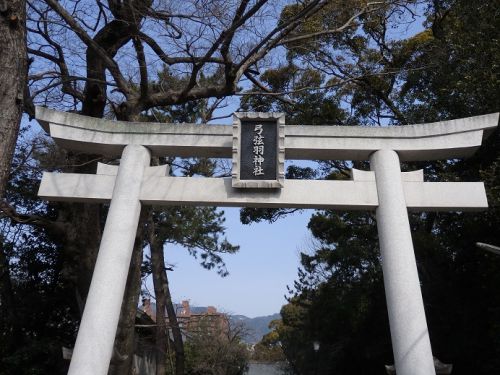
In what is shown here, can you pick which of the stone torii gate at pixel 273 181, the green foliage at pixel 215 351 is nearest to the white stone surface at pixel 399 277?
the stone torii gate at pixel 273 181

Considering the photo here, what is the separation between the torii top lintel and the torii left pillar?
0.31 meters

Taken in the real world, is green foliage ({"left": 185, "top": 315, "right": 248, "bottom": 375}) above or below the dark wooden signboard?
below

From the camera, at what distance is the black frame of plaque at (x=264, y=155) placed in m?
6.32

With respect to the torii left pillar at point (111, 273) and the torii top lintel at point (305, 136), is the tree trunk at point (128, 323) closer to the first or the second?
the torii left pillar at point (111, 273)

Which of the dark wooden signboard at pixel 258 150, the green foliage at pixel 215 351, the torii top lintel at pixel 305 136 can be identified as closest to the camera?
the dark wooden signboard at pixel 258 150

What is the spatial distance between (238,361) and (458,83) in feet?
53.5

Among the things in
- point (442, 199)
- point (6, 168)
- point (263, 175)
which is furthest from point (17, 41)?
point (442, 199)

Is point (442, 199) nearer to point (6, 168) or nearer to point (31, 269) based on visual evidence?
point (6, 168)

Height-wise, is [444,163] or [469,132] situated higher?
[444,163]

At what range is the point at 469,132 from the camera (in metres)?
6.58

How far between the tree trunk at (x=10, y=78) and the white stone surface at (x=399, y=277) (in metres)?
4.53

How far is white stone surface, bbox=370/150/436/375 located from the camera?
213 inches

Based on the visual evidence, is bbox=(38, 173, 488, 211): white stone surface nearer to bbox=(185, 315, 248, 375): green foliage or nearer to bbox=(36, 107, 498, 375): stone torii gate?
bbox=(36, 107, 498, 375): stone torii gate

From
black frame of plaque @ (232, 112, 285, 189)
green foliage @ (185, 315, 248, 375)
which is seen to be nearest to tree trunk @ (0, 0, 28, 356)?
black frame of plaque @ (232, 112, 285, 189)
